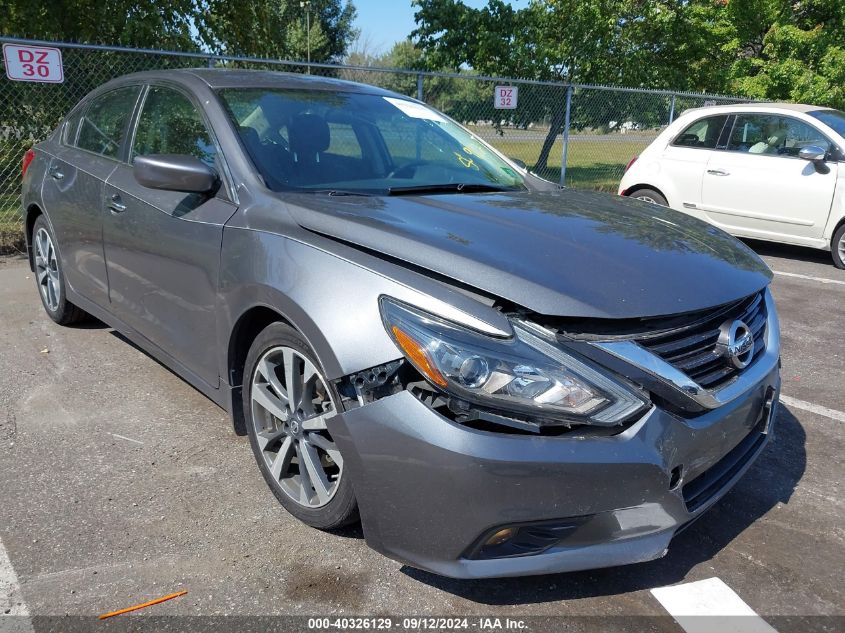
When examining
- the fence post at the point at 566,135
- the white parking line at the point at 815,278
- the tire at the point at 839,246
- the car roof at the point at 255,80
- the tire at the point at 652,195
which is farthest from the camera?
the fence post at the point at 566,135

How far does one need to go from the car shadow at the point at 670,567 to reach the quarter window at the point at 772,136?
5635 mm

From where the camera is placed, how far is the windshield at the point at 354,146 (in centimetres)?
307

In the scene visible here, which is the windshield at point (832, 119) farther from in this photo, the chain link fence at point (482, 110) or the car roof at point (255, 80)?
the car roof at point (255, 80)

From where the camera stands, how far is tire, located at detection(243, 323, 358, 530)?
245cm

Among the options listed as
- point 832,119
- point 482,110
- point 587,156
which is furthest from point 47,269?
point 587,156

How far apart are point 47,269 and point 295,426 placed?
3.24m

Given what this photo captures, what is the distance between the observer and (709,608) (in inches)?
90.9

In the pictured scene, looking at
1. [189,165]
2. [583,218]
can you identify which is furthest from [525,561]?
[189,165]

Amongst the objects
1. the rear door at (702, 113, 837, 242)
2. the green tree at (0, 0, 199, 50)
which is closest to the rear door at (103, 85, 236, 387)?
the rear door at (702, 113, 837, 242)

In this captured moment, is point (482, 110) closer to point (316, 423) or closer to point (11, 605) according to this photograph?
point (316, 423)

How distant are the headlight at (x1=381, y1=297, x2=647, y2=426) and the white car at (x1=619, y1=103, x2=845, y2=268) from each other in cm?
664

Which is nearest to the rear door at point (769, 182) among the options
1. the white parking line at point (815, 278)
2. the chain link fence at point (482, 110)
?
the white parking line at point (815, 278)

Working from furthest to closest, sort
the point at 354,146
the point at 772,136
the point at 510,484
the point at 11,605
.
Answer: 1. the point at 772,136
2. the point at 354,146
3. the point at 11,605
4. the point at 510,484

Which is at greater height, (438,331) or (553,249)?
(553,249)
